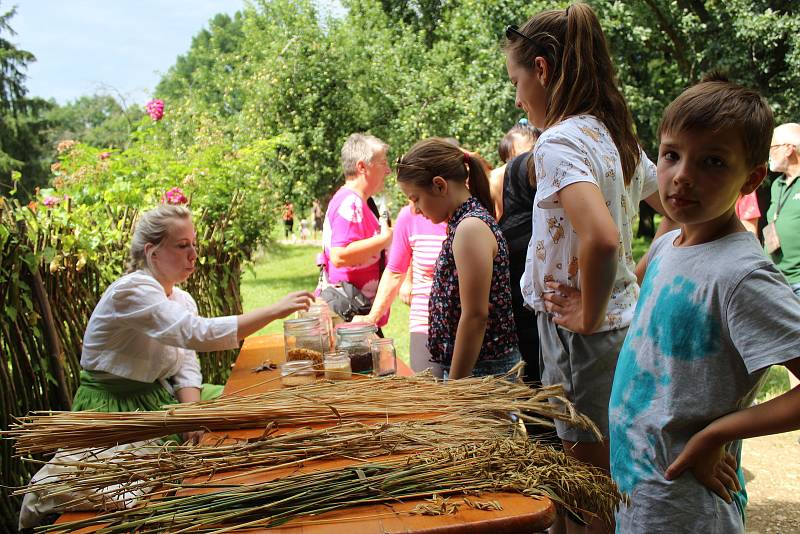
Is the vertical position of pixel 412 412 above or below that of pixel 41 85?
below

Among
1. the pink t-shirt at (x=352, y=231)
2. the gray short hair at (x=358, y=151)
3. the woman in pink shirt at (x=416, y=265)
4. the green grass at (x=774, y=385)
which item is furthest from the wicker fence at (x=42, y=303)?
the green grass at (x=774, y=385)

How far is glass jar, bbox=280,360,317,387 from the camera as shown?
2.48m

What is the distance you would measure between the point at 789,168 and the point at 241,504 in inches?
185

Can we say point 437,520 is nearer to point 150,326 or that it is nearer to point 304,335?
point 304,335

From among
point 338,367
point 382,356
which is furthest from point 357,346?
point 338,367

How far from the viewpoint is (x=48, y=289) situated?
3549mm

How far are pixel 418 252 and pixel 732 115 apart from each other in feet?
7.63

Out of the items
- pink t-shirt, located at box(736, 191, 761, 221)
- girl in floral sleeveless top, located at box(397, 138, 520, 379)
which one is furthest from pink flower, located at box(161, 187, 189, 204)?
pink t-shirt, located at box(736, 191, 761, 221)

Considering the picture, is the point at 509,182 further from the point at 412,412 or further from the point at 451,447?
the point at 451,447

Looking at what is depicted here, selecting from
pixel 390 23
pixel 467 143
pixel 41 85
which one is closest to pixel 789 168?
pixel 467 143

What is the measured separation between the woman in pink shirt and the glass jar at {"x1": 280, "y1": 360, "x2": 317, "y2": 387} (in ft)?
3.55

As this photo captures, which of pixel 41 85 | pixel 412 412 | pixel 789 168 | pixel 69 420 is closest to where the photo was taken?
pixel 69 420

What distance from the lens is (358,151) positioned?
427 centimetres

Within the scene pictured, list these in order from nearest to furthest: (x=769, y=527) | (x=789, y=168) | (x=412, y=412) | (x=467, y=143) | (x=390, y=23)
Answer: (x=412, y=412), (x=769, y=527), (x=789, y=168), (x=467, y=143), (x=390, y=23)
